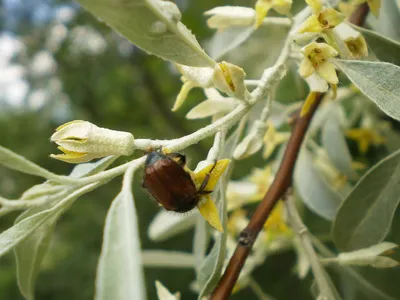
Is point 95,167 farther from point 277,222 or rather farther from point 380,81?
point 277,222

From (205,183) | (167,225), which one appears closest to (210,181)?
(205,183)

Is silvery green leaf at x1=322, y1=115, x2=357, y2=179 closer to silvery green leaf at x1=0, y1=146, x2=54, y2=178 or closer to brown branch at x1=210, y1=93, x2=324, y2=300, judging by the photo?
brown branch at x1=210, y1=93, x2=324, y2=300

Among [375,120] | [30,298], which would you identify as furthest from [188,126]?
[30,298]

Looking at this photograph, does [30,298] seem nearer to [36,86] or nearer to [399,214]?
[399,214]

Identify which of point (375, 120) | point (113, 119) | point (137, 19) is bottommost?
point (113, 119)

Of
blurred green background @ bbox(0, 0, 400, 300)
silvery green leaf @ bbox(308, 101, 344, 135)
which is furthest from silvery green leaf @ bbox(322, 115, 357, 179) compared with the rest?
blurred green background @ bbox(0, 0, 400, 300)

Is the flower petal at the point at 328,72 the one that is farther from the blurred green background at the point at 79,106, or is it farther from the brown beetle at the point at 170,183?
the blurred green background at the point at 79,106
